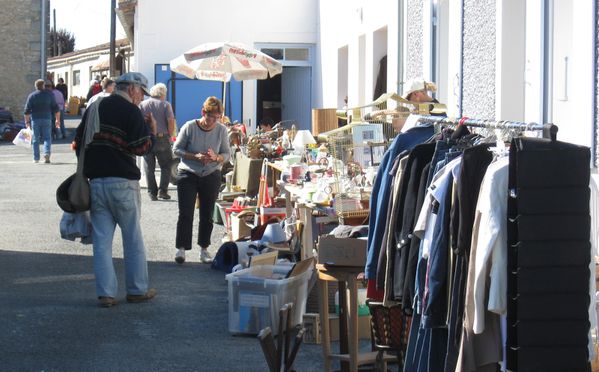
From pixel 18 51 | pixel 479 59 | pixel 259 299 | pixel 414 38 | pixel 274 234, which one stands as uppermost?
pixel 18 51

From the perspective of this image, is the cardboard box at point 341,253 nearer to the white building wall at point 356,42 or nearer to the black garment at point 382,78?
the white building wall at point 356,42

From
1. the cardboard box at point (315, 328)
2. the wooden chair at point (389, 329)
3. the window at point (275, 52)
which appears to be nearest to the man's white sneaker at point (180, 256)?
the cardboard box at point (315, 328)

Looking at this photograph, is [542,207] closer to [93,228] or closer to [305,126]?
[93,228]

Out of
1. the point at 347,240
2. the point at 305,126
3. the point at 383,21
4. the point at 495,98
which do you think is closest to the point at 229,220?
the point at 495,98

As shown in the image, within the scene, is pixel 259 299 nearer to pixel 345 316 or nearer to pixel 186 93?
pixel 345 316

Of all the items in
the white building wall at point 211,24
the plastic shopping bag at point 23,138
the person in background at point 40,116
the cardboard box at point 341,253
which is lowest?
the cardboard box at point 341,253

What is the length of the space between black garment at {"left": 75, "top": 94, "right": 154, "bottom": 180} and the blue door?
45.2 ft

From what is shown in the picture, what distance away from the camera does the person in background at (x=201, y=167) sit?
11.0m

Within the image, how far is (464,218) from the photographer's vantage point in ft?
17.0

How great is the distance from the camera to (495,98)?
11.0m

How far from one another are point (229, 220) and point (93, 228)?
3.59 meters

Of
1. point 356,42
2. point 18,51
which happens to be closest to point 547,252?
point 356,42

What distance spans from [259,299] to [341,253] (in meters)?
1.45

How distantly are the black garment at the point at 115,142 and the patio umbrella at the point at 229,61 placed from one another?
8.54m
